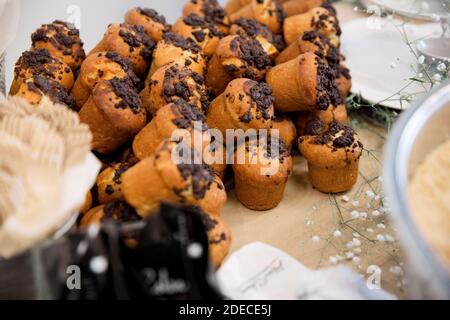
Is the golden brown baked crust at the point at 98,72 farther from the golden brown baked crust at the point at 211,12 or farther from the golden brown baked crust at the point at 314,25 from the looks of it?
the golden brown baked crust at the point at 314,25

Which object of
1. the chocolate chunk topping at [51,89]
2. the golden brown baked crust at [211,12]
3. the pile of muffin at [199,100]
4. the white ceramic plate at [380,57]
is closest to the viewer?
the pile of muffin at [199,100]

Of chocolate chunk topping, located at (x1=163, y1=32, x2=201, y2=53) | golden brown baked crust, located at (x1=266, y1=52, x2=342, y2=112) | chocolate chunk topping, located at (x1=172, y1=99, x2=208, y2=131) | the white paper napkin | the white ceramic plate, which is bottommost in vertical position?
the white ceramic plate

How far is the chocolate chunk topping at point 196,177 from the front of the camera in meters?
1.04

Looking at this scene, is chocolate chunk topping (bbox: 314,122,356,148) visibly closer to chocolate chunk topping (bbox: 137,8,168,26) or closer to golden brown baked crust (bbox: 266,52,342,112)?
golden brown baked crust (bbox: 266,52,342,112)

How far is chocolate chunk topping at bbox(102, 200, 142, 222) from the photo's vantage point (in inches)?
42.4

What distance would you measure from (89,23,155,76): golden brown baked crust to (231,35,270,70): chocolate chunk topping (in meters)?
0.22

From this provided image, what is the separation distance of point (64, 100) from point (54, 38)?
0.20 m

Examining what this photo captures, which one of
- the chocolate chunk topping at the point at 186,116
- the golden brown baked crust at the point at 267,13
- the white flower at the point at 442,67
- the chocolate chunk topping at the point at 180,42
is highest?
the chocolate chunk topping at the point at 180,42

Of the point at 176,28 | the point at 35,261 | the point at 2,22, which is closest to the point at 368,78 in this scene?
the point at 176,28

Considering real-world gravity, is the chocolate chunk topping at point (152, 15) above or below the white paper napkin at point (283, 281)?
above

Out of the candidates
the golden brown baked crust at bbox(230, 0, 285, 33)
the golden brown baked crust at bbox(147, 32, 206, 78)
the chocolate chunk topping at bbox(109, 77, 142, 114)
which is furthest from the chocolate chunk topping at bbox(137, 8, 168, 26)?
the chocolate chunk topping at bbox(109, 77, 142, 114)

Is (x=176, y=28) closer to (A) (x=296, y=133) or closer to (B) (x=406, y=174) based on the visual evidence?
(A) (x=296, y=133)

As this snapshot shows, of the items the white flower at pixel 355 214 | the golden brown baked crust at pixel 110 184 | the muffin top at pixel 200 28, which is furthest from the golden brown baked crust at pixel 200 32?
the white flower at pixel 355 214

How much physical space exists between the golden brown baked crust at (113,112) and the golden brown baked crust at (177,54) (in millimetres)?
136
